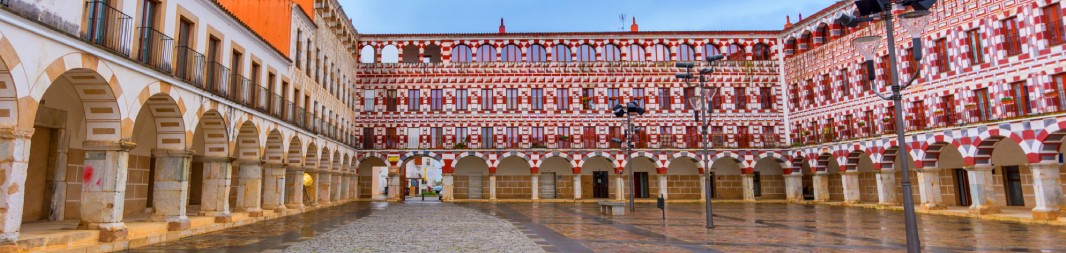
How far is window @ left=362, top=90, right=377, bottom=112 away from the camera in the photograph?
38.7 metres

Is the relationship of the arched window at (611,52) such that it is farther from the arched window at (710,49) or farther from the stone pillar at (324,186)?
the stone pillar at (324,186)

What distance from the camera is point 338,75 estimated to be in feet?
109

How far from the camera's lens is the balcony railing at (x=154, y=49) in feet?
42.2

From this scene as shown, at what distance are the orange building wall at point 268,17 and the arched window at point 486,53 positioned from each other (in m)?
16.8

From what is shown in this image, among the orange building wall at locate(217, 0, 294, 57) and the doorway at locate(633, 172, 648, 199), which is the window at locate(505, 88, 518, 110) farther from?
the orange building wall at locate(217, 0, 294, 57)

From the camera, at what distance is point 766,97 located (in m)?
38.7

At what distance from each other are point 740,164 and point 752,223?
20.7 meters

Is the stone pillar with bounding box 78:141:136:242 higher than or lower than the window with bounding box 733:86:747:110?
lower

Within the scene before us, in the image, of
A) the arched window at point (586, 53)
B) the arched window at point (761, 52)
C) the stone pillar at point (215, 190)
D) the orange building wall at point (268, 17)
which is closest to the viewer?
the stone pillar at point (215, 190)

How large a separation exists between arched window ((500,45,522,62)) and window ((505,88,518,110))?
207 centimetres

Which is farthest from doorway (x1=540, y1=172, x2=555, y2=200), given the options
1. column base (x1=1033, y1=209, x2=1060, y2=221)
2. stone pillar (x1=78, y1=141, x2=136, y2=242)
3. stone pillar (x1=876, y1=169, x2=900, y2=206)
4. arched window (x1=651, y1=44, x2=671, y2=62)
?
stone pillar (x1=78, y1=141, x2=136, y2=242)

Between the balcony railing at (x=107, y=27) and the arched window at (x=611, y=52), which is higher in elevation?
the arched window at (x=611, y=52)

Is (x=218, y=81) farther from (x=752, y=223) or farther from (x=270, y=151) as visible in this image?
(x=752, y=223)

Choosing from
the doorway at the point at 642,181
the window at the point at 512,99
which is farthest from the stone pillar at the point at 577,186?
the window at the point at 512,99
